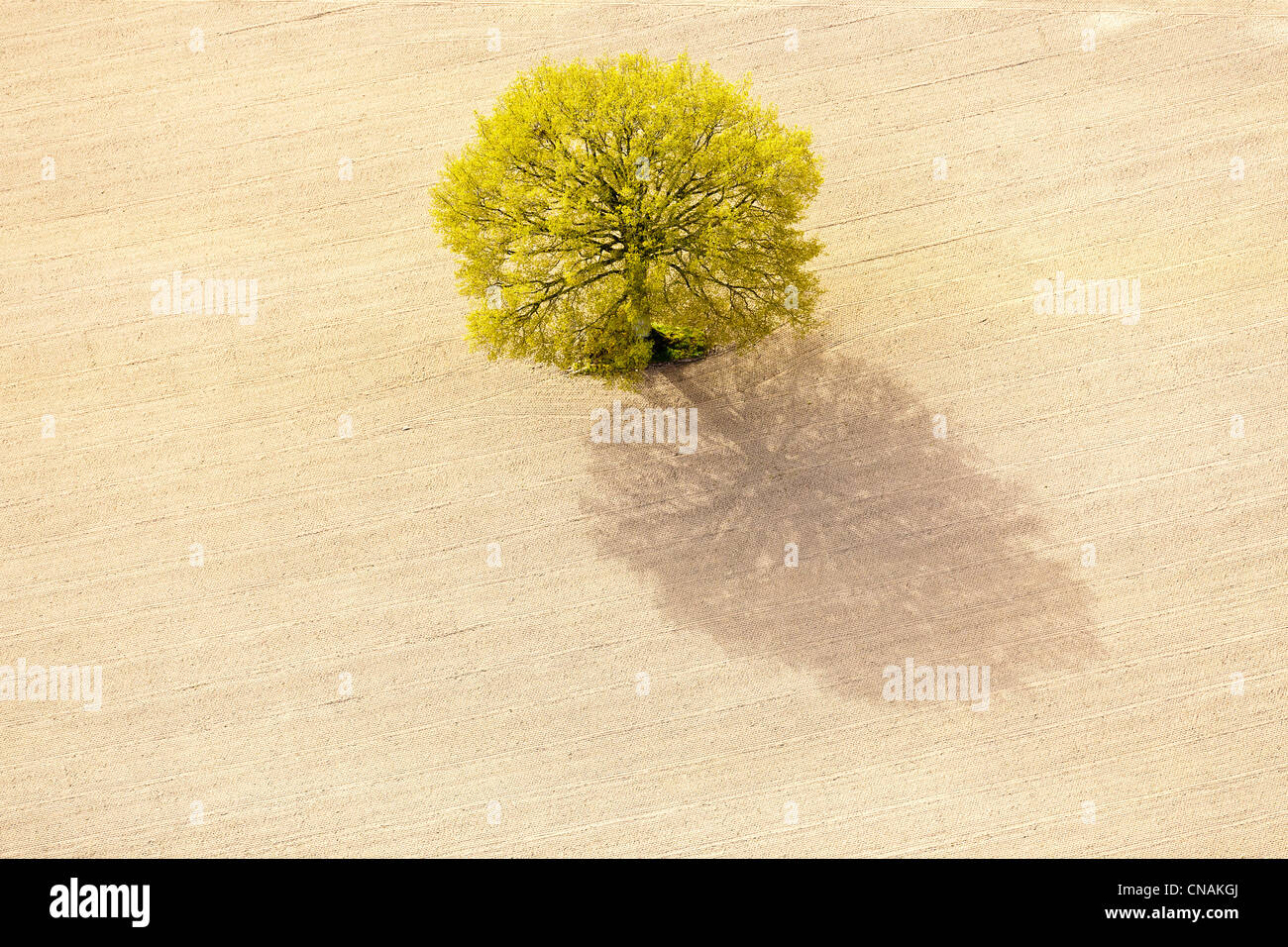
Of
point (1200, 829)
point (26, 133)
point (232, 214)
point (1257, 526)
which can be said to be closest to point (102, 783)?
point (232, 214)

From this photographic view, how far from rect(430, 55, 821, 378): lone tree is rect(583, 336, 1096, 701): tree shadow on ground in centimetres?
298

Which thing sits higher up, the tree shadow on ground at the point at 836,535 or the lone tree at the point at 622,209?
the lone tree at the point at 622,209

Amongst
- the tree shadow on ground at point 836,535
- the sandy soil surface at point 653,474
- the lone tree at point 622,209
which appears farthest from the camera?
the tree shadow on ground at point 836,535

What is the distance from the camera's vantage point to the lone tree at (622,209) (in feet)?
73.4

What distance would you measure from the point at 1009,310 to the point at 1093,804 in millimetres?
11036

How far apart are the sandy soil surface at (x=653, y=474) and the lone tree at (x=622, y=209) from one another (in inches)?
124

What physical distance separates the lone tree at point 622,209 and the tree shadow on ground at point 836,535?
2982 millimetres

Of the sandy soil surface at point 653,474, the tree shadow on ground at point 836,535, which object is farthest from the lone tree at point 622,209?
the sandy soil surface at point 653,474

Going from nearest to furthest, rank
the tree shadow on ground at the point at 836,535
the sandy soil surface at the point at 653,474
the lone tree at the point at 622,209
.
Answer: the lone tree at the point at 622,209 < the sandy soil surface at the point at 653,474 < the tree shadow on ground at the point at 836,535

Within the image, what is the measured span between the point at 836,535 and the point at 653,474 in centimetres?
430

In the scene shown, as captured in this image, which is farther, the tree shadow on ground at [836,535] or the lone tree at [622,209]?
the tree shadow on ground at [836,535]

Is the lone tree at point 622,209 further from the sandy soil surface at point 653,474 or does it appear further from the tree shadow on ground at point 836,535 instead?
the sandy soil surface at point 653,474

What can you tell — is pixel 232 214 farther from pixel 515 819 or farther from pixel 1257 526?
pixel 1257 526

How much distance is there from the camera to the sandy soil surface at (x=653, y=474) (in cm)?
2516
